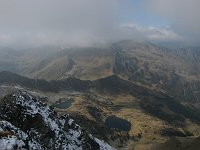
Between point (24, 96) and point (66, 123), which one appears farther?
point (66, 123)

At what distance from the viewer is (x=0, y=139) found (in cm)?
7200

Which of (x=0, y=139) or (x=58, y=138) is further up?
(x=0, y=139)

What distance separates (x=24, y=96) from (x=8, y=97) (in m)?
6.83

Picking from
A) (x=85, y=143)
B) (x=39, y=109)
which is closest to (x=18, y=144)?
(x=39, y=109)

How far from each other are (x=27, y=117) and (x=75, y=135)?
2722cm

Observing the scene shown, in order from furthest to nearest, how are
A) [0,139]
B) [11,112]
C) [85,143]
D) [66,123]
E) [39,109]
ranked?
[66,123], [85,143], [39,109], [11,112], [0,139]

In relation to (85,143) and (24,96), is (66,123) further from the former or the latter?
(24,96)

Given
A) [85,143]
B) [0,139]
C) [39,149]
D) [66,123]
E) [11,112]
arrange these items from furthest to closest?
[66,123]
[85,143]
[11,112]
[39,149]
[0,139]

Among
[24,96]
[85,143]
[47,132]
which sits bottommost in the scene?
[85,143]

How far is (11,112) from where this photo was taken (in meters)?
111

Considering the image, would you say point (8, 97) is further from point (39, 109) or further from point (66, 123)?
point (66, 123)

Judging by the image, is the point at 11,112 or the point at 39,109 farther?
the point at 39,109

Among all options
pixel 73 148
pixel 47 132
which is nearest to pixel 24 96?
pixel 47 132

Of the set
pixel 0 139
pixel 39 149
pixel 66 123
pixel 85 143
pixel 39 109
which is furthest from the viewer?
pixel 66 123
